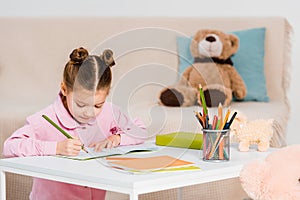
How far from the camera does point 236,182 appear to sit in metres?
2.16

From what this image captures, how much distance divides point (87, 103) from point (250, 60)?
147 cm

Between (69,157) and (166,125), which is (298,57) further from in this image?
(69,157)

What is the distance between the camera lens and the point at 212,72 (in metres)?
2.65

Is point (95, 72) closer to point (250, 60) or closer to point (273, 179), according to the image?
point (273, 179)

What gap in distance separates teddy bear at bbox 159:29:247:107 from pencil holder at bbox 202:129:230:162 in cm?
109

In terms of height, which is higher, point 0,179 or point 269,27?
point 269,27

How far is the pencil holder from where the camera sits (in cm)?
139

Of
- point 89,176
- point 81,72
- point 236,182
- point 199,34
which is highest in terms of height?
point 199,34

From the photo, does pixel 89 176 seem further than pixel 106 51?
No

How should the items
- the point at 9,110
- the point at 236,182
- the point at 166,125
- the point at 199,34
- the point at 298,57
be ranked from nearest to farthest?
the point at 166,125 → the point at 236,182 → the point at 9,110 → the point at 199,34 → the point at 298,57

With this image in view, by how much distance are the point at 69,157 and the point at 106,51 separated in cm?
25

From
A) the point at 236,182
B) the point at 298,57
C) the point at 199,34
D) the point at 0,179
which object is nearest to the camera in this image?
the point at 0,179

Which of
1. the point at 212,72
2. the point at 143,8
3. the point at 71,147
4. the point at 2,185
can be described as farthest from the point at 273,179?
the point at 143,8

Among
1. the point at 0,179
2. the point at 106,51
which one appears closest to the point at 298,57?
the point at 106,51
